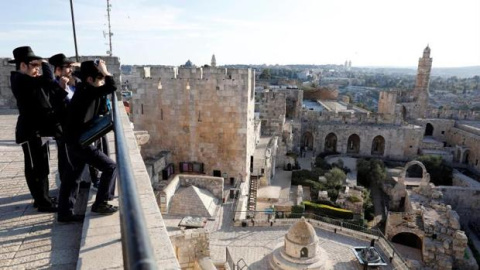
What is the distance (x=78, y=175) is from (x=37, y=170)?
57 cm

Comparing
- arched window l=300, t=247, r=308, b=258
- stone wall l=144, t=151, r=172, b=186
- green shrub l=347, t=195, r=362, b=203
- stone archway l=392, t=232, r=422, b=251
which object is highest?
stone wall l=144, t=151, r=172, b=186

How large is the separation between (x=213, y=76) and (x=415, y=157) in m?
21.4

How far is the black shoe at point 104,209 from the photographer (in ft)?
10.5

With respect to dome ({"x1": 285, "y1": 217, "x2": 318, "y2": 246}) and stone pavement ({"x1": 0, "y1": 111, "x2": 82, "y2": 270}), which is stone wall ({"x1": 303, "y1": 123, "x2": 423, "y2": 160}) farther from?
stone pavement ({"x1": 0, "y1": 111, "x2": 82, "y2": 270})

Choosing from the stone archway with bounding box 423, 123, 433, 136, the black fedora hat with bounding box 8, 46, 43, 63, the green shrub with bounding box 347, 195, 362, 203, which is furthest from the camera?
the stone archway with bounding box 423, 123, 433, 136

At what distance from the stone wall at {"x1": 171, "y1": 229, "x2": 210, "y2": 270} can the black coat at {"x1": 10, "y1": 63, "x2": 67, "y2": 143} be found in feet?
14.4

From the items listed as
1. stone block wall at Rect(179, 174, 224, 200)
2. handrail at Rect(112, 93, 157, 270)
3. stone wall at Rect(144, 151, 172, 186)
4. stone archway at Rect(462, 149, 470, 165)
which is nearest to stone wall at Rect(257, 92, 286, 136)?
stone wall at Rect(144, 151, 172, 186)

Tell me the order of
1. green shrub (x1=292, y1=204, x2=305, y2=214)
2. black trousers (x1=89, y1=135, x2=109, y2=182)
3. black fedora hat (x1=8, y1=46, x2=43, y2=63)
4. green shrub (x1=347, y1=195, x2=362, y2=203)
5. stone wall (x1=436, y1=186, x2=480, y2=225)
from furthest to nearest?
1. stone wall (x1=436, y1=186, x2=480, y2=225)
2. green shrub (x1=347, y1=195, x2=362, y2=203)
3. green shrub (x1=292, y1=204, x2=305, y2=214)
4. black trousers (x1=89, y1=135, x2=109, y2=182)
5. black fedora hat (x1=8, y1=46, x2=43, y2=63)

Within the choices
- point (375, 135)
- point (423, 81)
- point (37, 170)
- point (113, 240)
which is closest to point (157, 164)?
point (37, 170)

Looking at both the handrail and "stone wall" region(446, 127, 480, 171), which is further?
"stone wall" region(446, 127, 480, 171)

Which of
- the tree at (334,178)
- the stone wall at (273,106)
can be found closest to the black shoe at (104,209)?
the tree at (334,178)

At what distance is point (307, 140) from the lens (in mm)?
29531

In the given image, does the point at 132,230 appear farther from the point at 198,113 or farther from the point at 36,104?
the point at 198,113

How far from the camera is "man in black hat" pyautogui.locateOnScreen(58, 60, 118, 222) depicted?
3271 mm
